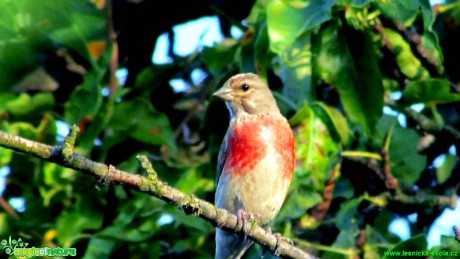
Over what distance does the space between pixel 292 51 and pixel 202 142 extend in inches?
48.5

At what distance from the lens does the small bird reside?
20.4 ft

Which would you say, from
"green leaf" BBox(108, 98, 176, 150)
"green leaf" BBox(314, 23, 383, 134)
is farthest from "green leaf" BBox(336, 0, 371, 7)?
"green leaf" BBox(108, 98, 176, 150)

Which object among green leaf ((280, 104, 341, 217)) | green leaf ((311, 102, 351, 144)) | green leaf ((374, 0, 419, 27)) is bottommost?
green leaf ((280, 104, 341, 217))

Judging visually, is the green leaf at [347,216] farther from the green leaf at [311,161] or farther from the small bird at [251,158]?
the small bird at [251,158]

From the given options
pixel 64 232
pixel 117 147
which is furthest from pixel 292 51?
pixel 64 232

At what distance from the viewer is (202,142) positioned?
7.25 m

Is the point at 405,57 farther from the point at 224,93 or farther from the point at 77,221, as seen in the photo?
the point at 77,221

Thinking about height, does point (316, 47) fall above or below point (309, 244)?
above

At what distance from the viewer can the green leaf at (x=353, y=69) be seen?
19.5 feet

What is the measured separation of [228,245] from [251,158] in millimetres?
633

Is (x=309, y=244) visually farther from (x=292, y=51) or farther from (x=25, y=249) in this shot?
(x=25, y=249)

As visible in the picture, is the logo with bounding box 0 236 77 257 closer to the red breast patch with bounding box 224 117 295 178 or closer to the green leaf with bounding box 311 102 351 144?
the red breast patch with bounding box 224 117 295 178

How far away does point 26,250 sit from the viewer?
642cm

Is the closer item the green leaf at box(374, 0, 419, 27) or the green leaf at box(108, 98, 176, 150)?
the green leaf at box(374, 0, 419, 27)
